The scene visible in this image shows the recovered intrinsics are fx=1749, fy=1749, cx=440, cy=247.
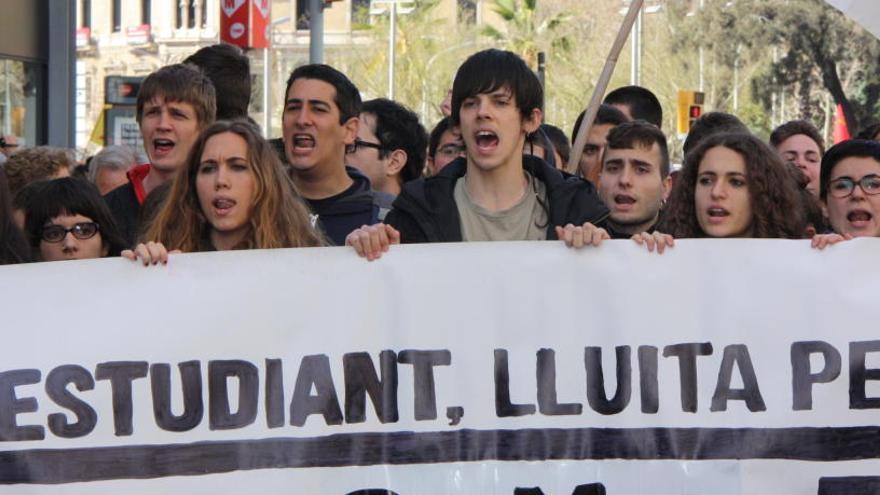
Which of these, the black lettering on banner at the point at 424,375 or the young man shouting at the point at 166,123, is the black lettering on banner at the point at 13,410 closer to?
the black lettering on banner at the point at 424,375

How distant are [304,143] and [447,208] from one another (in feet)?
3.25

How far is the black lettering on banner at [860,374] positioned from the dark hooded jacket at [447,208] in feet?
2.38

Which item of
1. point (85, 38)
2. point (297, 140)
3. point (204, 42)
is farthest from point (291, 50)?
point (297, 140)

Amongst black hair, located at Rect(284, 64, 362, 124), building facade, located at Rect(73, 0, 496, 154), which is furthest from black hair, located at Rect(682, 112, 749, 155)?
building facade, located at Rect(73, 0, 496, 154)

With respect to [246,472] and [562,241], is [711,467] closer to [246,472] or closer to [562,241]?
[562,241]

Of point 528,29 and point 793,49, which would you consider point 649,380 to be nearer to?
point 793,49

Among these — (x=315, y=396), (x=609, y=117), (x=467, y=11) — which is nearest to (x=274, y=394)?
(x=315, y=396)

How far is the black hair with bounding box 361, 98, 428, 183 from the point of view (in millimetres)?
6552

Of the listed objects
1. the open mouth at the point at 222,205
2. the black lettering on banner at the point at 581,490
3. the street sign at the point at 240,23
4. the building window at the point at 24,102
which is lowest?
the black lettering on banner at the point at 581,490

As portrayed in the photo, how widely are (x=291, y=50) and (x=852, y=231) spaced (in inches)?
2481

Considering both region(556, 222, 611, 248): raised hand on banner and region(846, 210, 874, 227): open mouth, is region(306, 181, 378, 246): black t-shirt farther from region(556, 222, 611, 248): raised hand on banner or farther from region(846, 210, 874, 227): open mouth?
region(846, 210, 874, 227): open mouth

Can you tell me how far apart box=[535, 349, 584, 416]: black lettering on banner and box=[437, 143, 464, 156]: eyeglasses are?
1988mm

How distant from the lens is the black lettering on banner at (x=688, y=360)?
4.27 meters

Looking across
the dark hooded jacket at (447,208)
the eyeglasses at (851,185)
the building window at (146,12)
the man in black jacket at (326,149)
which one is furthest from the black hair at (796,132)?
the building window at (146,12)
